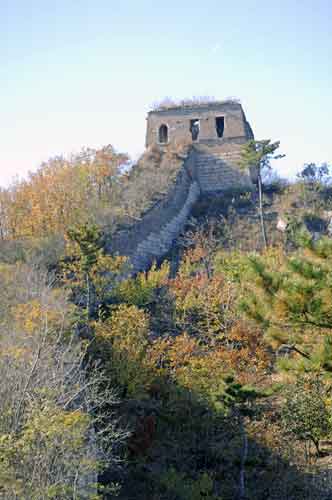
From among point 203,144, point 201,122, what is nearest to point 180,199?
point 203,144

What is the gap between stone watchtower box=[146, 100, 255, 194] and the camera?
31609mm

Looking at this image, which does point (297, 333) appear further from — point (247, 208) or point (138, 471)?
point (247, 208)

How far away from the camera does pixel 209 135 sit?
32438mm

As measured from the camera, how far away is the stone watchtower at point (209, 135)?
104ft

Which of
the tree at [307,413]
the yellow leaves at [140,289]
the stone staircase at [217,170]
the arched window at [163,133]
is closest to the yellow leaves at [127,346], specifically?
the yellow leaves at [140,289]

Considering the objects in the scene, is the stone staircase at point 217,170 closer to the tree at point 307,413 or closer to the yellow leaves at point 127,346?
the yellow leaves at point 127,346

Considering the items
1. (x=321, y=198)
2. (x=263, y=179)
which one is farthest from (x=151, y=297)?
(x=263, y=179)

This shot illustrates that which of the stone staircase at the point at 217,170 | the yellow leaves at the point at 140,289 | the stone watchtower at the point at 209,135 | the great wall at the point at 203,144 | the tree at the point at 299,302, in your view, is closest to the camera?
the tree at the point at 299,302

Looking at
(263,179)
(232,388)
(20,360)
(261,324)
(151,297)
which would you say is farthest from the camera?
(263,179)

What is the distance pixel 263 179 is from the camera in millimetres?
32625

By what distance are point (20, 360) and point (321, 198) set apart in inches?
893

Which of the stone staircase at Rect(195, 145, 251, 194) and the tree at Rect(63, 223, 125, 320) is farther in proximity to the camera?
the stone staircase at Rect(195, 145, 251, 194)

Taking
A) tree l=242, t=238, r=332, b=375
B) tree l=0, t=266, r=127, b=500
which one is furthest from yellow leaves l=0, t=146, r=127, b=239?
tree l=242, t=238, r=332, b=375

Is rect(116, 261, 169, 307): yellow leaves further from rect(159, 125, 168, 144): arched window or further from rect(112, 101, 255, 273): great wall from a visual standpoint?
rect(159, 125, 168, 144): arched window
